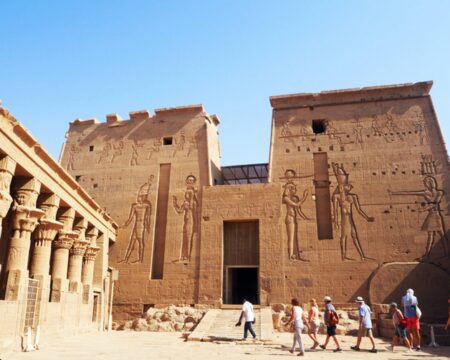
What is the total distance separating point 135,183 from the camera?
20781mm

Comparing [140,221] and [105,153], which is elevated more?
[105,153]

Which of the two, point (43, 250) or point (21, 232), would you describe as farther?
point (43, 250)

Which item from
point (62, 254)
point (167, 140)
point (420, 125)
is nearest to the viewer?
point (62, 254)

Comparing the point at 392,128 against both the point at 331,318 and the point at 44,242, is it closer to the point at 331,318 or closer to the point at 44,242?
the point at 331,318

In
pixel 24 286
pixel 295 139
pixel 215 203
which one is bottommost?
pixel 24 286

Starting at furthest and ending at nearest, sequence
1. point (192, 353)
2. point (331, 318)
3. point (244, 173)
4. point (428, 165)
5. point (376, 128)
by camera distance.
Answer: point (244, 173) → point (376, 128) → point (428, 165) → point (331, 318) → point (192, 353)

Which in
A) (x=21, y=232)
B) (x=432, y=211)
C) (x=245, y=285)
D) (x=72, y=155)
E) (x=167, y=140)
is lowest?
(x=245, y=285)

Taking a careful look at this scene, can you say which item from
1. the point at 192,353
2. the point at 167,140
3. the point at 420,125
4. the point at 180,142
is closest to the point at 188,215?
the point at 180,142

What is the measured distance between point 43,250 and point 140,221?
752 cm

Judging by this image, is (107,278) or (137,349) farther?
(107,278)

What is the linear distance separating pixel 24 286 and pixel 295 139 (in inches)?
547

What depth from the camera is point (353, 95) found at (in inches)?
784

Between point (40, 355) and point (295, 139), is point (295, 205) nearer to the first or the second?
point (295, 139)

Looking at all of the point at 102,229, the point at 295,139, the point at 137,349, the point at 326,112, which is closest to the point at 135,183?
the point at 102,229
